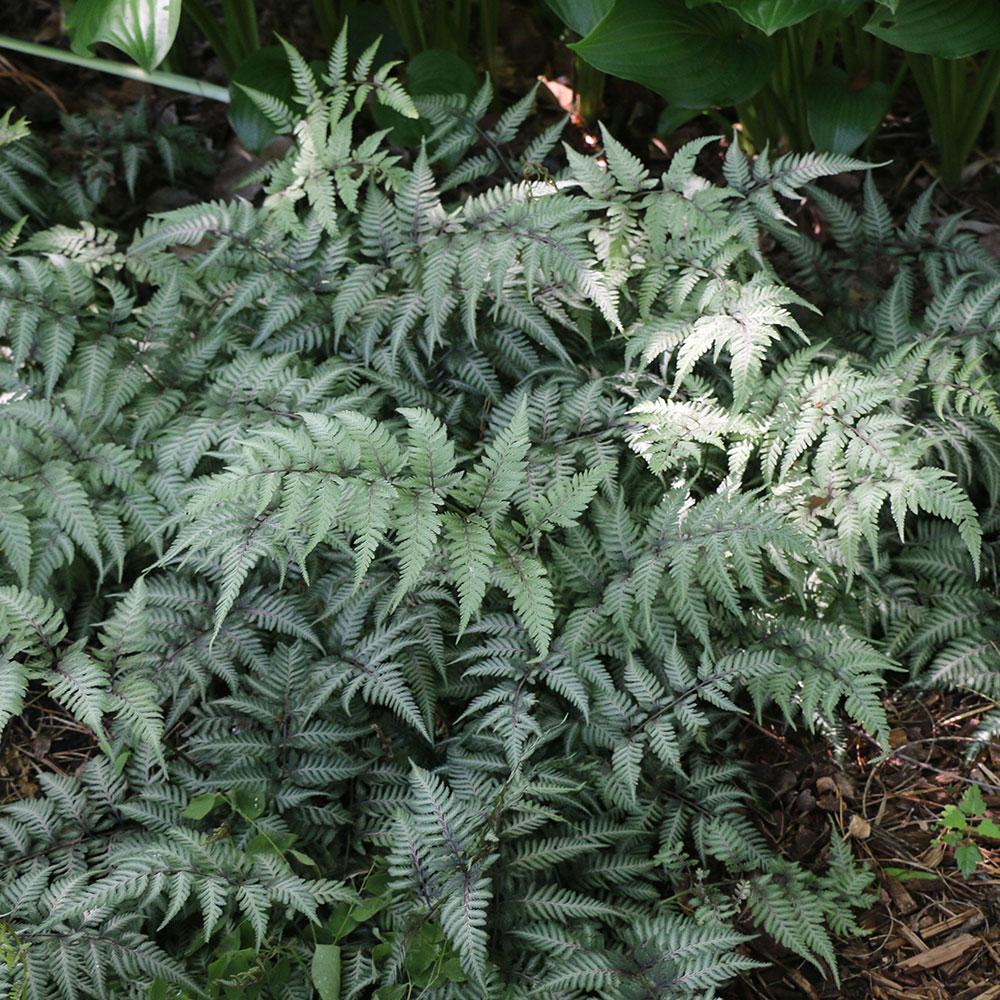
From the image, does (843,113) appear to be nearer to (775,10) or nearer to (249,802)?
(775,10)

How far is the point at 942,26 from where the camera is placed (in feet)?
8.52

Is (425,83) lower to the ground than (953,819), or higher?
higher

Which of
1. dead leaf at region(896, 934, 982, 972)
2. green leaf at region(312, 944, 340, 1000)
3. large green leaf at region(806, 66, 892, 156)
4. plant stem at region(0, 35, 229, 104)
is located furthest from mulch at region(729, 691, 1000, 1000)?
plant stem at region(0, 35, 229, 104)

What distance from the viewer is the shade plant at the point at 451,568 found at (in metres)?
2.09

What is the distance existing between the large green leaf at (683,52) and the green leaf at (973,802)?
1.83 metres

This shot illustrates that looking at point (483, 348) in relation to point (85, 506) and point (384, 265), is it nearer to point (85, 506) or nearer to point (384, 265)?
point (384, 265)

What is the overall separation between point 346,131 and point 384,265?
338 millimetres

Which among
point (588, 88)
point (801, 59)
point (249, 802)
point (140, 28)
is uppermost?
point (140, 28)

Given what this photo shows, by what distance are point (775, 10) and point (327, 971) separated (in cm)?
228

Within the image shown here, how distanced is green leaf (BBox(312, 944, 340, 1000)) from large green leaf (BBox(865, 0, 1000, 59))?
2.48 m

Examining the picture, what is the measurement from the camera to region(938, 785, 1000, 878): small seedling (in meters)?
2.29

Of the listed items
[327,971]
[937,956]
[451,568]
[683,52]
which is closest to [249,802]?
[327,971]

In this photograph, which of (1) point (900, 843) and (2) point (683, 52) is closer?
(1) point (900, 843)

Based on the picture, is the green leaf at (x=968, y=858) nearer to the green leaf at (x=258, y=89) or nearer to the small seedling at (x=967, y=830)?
the small seedling at (x=967, y=830)
